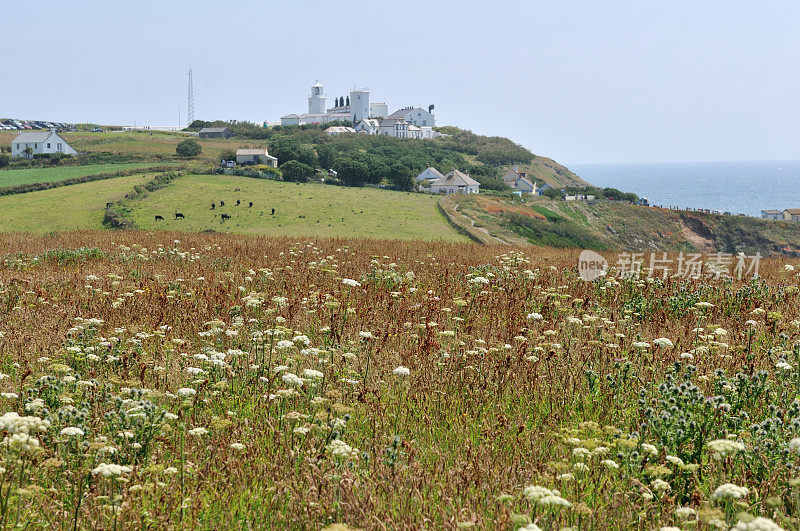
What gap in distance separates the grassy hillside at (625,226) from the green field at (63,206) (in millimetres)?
31632

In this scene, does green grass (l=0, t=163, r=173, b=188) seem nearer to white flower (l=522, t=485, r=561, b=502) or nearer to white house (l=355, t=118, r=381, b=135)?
white flower (l=522, t=485, r=561, b=502)

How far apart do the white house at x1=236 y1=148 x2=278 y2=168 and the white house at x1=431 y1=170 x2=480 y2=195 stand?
94.9 feet

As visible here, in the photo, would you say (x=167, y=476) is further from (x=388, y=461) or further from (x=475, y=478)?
(x=475, y=478)

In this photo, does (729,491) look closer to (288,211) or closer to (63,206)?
(288,211)

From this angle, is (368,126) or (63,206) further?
(368,126)

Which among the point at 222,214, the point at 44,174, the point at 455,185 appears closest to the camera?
the point at 222,214

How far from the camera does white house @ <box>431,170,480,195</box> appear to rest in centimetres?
11225

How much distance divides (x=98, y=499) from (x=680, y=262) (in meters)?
16.6

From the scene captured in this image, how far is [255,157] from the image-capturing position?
99.6m

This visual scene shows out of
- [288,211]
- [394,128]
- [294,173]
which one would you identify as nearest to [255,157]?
[294,173]


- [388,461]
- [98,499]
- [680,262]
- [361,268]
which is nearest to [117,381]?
[98,499]

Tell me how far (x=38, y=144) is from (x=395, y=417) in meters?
130

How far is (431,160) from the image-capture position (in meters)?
139

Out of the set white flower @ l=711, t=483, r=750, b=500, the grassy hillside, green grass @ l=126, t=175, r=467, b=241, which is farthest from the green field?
white flower @ l=711, t=483, r=750, b=500
